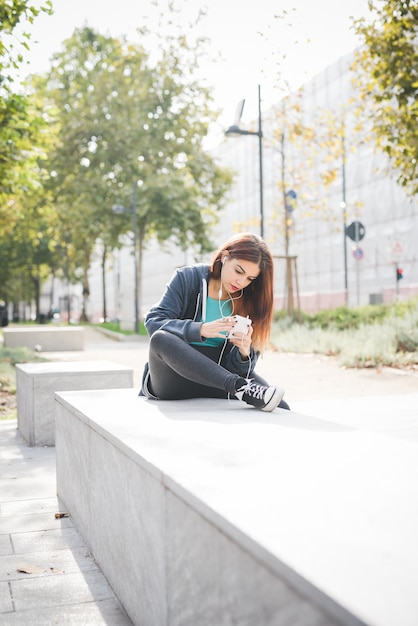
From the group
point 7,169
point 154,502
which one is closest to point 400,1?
point 7,169

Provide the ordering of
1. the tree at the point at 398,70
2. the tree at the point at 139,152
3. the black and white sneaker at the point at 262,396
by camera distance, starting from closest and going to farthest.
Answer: the black and white sneaker at the point at 262,396, the tree at the point at 398,70, the tree at the point at 139,152

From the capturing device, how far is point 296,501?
1.83 meters

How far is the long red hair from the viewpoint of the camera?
4.20 m

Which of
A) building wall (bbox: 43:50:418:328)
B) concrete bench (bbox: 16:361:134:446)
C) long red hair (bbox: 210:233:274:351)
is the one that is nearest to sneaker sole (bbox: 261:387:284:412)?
long red hair (bbox: 210:233:274:351)

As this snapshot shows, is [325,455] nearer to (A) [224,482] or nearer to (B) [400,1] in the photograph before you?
(A) [224,482]

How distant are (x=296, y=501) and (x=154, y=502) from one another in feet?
1.81

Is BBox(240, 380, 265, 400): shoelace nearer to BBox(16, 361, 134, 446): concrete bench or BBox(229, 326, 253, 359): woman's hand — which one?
BBox(229, 326, 253, 359): woman's hand

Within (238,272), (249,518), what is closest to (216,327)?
(238,272)

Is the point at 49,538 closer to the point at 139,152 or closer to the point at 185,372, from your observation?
the point at 185,372

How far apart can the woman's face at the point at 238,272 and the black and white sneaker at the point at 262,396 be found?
65 cm

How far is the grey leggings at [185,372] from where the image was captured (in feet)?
12.7

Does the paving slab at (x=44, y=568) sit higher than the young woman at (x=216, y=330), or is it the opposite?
the young woman at (x=216, y=330)

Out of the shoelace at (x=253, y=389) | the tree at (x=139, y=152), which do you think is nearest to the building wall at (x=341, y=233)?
the tree at (x=139, y=152)

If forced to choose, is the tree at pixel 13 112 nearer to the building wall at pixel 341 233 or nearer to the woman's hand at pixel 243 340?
the woman's hand at pixel 243 340
